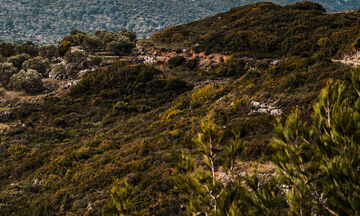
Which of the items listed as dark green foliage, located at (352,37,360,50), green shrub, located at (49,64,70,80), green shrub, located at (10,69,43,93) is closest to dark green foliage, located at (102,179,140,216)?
dark green foliage, located at (352,37,360,50)

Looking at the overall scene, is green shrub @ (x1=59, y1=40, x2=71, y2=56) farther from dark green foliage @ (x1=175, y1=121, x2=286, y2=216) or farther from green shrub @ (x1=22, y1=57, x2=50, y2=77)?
dark green foliage @ (x1=175, y1=121, x2=286, y2=216)

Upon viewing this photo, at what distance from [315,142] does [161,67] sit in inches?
1357

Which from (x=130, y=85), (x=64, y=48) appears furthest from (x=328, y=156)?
(x=64, y=48)

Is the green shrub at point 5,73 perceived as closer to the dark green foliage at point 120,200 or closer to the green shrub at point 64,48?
the green shrub at point 64,48

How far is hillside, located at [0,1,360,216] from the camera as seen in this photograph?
11094 mm

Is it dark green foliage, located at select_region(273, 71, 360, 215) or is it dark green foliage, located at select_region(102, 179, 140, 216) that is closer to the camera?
dark green foliage, located at select_region(273, 71, 360, 215)

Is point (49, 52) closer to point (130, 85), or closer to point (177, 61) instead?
point (130, 85)

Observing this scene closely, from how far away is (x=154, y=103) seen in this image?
90.3 ft

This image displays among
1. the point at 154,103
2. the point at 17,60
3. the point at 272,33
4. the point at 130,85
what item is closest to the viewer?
the point at 154,103

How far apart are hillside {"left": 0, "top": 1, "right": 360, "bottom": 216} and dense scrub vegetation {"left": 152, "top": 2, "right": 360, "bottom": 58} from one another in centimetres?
18

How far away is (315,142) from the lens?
3.63 meters

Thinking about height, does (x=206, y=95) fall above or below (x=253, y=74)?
below

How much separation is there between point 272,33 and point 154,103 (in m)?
21.2

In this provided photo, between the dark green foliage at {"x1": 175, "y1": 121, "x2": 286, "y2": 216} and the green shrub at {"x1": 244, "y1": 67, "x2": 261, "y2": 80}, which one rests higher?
the dark green foliage at {"x1": 175, "y1": 121, "x2": 286, "y2": 216}
